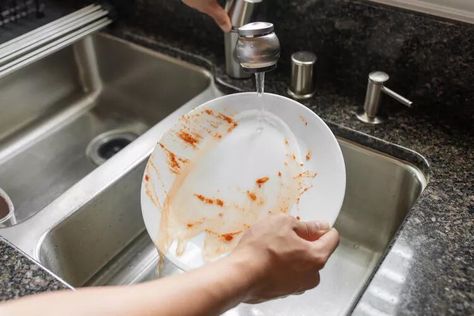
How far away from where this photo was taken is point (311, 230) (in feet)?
2.12

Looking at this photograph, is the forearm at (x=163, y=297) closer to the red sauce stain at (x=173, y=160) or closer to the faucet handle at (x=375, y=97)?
the red sauce stain at (x=173, y=160)

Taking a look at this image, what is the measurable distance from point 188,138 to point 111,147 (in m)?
0.39

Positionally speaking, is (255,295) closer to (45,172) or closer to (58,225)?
(58,225)

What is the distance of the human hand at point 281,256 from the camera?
1.93ft

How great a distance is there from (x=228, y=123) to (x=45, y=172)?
1.57 ft

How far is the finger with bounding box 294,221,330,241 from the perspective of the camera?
640 millimetres

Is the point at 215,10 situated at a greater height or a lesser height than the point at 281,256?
greater

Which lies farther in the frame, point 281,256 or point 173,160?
point 173,160

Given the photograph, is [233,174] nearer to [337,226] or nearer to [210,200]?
[210,200]

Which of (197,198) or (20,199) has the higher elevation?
(197,198)

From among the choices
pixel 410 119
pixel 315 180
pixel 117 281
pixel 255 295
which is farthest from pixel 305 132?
pixel 117 281

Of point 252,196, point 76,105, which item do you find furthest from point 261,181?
Result: point 76,105

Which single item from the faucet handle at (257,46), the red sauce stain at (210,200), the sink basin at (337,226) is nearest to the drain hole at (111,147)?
the sink basin at (337,226)

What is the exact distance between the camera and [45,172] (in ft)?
3.64
